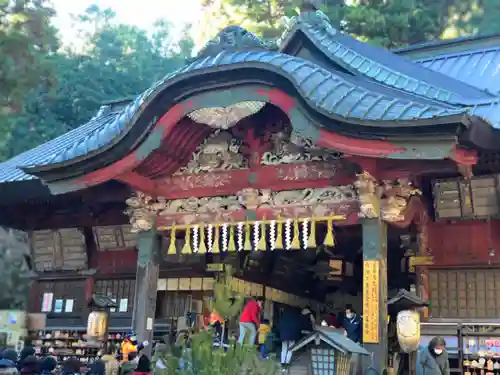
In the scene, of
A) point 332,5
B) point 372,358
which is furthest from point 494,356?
point 332,5

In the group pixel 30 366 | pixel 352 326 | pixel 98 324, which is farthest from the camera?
pixel 98 324

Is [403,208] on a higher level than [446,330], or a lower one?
higher

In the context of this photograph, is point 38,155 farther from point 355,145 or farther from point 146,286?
point 355,145

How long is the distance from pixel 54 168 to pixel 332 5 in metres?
18.4

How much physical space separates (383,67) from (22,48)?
36.9ft

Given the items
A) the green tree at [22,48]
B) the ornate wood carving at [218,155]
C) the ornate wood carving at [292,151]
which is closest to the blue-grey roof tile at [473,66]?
the ornate wood carving at [292,151]

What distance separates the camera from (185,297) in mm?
13680

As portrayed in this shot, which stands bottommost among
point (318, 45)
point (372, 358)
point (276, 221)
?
point (372, 358)

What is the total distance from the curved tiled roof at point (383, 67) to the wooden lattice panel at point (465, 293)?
115 inches

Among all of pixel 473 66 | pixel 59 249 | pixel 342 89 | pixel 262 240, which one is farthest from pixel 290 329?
pixel 473 66

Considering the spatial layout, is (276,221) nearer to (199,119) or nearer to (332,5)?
(199,119)

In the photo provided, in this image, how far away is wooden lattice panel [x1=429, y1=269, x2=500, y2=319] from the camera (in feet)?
34.2

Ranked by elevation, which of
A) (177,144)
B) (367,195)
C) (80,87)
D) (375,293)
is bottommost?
(375,293)

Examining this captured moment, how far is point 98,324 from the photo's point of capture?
37.3 ft
